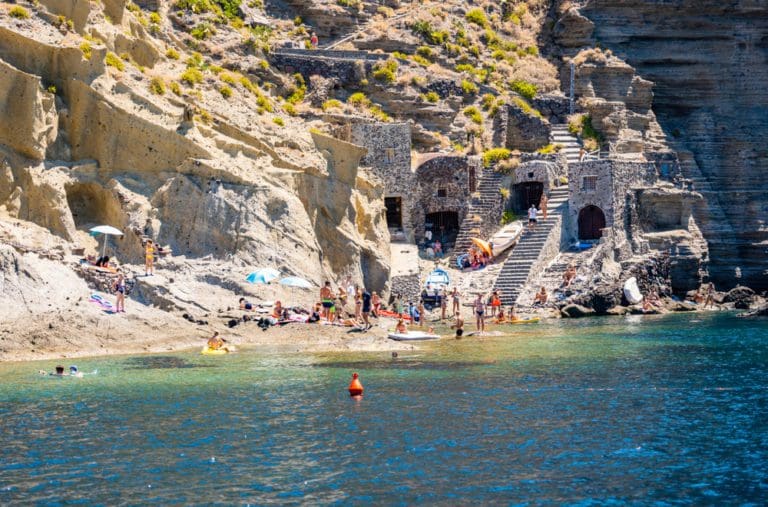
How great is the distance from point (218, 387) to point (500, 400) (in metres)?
7.98

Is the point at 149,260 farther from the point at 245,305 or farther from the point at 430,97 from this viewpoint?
the point at 430,97

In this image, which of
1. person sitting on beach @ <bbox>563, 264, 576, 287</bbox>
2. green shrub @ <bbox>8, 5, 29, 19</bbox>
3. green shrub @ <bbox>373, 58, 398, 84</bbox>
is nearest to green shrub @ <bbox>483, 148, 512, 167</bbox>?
green shrub @ <bbox>373, 58, 398, 84</bbox>

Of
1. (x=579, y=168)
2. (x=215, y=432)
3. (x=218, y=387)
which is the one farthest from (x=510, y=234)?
(x=215, y=432)

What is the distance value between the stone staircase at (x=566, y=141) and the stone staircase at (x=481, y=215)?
533 centimetres

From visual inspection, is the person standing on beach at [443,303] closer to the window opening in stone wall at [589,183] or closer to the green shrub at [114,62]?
the window opening in stone wall at [589,183]

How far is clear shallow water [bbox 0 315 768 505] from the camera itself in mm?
26750

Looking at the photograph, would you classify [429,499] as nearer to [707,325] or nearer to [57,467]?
[57,467]

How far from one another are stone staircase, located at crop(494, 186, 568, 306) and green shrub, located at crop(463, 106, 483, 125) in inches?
295

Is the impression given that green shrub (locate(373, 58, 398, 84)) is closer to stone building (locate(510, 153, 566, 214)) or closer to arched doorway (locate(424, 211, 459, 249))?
arched doorway (locate(424, 211, 459, 249))

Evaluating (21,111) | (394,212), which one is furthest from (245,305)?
(394,212)

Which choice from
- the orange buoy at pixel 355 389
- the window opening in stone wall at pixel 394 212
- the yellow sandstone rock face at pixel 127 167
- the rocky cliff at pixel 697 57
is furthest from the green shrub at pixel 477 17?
the orange buoy at pixel 355 389

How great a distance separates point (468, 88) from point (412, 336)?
29859mm

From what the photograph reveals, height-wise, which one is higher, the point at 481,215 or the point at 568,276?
the point at 481,215

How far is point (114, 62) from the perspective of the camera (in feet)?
195
